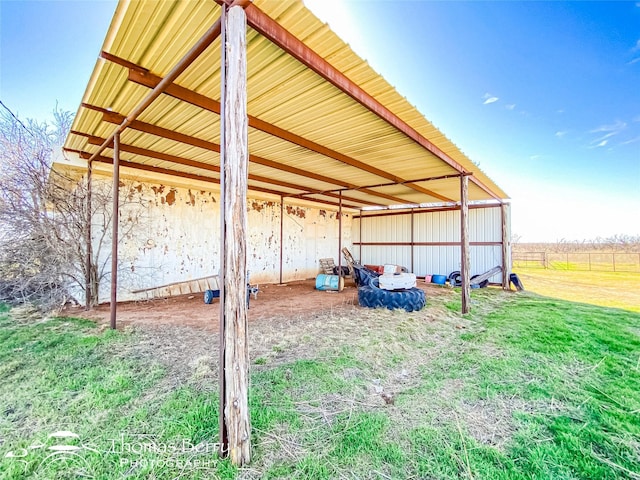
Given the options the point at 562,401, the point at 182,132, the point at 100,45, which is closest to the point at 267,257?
the point at 182,132

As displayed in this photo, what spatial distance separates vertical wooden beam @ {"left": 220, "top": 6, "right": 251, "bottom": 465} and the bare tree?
537 cm

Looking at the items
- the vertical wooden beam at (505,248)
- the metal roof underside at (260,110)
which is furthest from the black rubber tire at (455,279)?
the metal roof underside at (260,110)

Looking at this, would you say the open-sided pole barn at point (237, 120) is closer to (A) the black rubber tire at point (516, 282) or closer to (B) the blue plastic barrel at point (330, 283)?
(B) the blue plastic barrel at point (330, 283)

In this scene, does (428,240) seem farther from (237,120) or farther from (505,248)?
(237,120)

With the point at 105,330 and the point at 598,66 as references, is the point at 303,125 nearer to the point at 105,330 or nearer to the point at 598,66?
the point at 105,330

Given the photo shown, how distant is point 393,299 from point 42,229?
7.47 metres

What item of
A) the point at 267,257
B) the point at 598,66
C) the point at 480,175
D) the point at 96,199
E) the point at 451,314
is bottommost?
the point at 451,314

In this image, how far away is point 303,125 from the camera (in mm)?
4078

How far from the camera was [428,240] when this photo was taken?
11.3m

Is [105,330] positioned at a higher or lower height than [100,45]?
lower

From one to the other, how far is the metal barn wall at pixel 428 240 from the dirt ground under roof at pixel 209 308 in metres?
2.84

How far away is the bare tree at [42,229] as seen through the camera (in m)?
5.25

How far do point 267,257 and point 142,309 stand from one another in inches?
181
